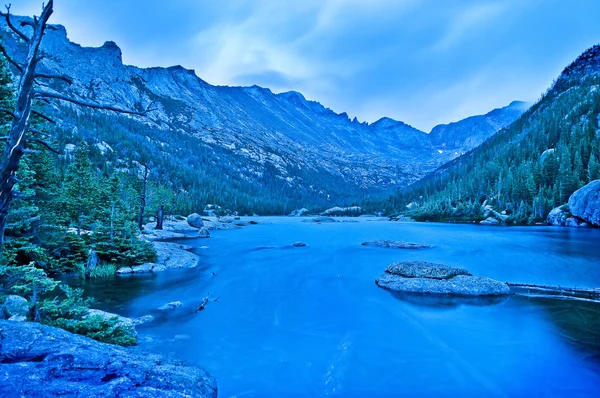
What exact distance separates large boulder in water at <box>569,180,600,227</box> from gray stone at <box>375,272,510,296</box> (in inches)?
2711

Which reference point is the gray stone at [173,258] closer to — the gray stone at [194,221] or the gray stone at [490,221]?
the gray stone at [194,221]

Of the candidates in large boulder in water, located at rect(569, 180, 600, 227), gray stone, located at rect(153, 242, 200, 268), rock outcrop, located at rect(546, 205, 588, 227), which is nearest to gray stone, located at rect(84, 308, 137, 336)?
gray stone, located at rect(153, 242, 200, 268)

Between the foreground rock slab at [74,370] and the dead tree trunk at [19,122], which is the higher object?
the dead tree trunk at [19,122]

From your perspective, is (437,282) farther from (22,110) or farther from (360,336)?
(22,110)

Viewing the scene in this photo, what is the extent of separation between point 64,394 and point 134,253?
24.5m

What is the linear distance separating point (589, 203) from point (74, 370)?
93.7 metres

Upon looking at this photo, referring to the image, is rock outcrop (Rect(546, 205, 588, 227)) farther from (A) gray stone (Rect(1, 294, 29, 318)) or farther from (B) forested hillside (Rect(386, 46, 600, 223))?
(A) gray stone (Rect(1, 294, 29, 318))

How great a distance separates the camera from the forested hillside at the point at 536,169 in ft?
300

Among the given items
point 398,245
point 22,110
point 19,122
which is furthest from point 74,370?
point 398,245

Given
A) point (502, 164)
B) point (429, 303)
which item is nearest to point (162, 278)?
point (429, 303)

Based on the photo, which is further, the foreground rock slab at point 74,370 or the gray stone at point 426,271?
the gray stone at point 426,271

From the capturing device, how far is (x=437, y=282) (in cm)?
2170

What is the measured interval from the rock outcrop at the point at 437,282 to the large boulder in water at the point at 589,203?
6873cm

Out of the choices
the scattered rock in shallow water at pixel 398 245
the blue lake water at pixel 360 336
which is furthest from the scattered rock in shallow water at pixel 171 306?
the scattered rock in shallow water at pixel 398 245
